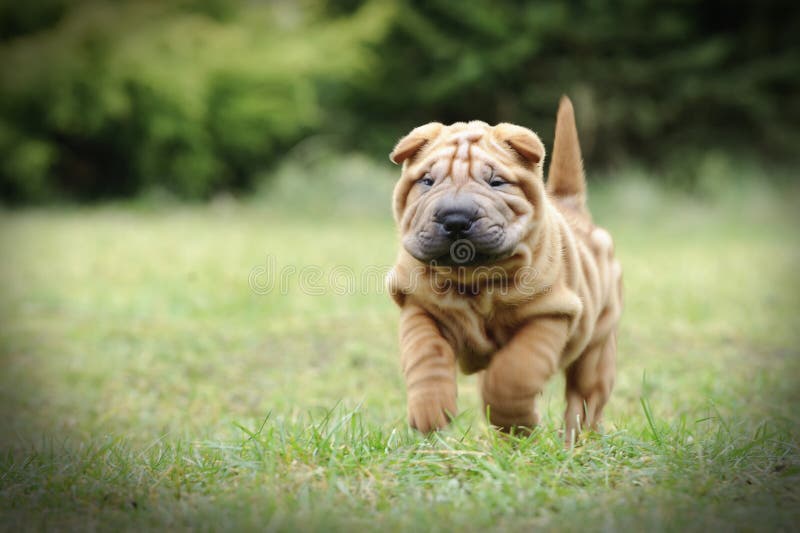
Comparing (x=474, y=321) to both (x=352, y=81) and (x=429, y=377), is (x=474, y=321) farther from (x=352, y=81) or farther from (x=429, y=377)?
(x=352, y=81)

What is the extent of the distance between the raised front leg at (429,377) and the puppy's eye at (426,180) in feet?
1.58

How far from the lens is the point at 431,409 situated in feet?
9.12

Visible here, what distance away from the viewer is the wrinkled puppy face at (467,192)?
106 inches

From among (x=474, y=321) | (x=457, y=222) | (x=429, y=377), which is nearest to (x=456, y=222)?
(x=457, y=222)

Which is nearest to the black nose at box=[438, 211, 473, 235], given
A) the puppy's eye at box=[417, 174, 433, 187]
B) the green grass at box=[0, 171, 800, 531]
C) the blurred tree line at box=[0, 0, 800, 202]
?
the puppy's eye at box=[417, 174, 433, 187]

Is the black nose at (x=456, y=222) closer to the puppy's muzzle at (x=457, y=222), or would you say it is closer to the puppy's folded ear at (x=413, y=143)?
the puppy's muzzle at (x=457, y=222)

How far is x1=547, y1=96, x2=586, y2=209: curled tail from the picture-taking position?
3.67 metres

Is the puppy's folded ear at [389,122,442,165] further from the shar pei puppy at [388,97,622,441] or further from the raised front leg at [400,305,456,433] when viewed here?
the raised front leg at [400,305,456,433]

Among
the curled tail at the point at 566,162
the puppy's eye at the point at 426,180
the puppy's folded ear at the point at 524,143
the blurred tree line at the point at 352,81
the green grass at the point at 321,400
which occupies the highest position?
the blurred tree line at the point at 352,81

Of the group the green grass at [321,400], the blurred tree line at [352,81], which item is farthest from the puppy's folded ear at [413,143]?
the blurred tree line at [352,81]

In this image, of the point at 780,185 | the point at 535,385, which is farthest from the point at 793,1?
the point at 535,385

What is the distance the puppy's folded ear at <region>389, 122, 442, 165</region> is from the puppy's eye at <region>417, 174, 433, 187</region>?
146 millimetres

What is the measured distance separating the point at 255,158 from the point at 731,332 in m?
8.80

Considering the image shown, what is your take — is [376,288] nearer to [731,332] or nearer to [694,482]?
[731,332]
